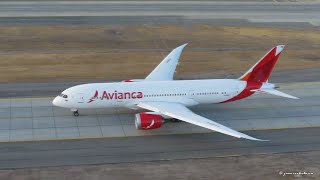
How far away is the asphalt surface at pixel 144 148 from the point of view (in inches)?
1615

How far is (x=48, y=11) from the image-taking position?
90.7 metres

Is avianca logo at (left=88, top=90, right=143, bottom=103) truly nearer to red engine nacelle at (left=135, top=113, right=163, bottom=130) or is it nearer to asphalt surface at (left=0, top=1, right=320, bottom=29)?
red engine nacelle at (left=135, top=113, right=163, bottom=130)

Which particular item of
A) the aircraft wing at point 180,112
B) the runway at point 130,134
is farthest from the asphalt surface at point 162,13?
the aircraft wing at point 180,112

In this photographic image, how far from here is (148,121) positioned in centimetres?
4466

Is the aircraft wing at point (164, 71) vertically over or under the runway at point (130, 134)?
over

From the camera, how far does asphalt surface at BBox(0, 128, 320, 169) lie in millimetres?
41031

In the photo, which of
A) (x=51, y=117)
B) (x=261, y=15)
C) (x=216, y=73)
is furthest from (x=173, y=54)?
(x=261, y=15)

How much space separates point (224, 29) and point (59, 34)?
27.2 meters

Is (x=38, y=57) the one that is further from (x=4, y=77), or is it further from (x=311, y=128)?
(x=311, y=128)

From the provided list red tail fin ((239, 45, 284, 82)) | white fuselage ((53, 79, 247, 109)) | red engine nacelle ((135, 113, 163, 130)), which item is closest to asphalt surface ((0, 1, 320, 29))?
red tail fin ((239, 45, 284, 82))

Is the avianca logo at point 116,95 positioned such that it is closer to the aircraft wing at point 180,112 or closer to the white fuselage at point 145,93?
the white fuselage at point 145,93

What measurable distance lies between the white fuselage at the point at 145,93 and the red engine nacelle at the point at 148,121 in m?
3.55

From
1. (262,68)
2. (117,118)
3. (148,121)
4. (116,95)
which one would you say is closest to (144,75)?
(117,118)

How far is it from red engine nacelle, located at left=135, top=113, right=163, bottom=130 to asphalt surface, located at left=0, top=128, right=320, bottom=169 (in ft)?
4.08
